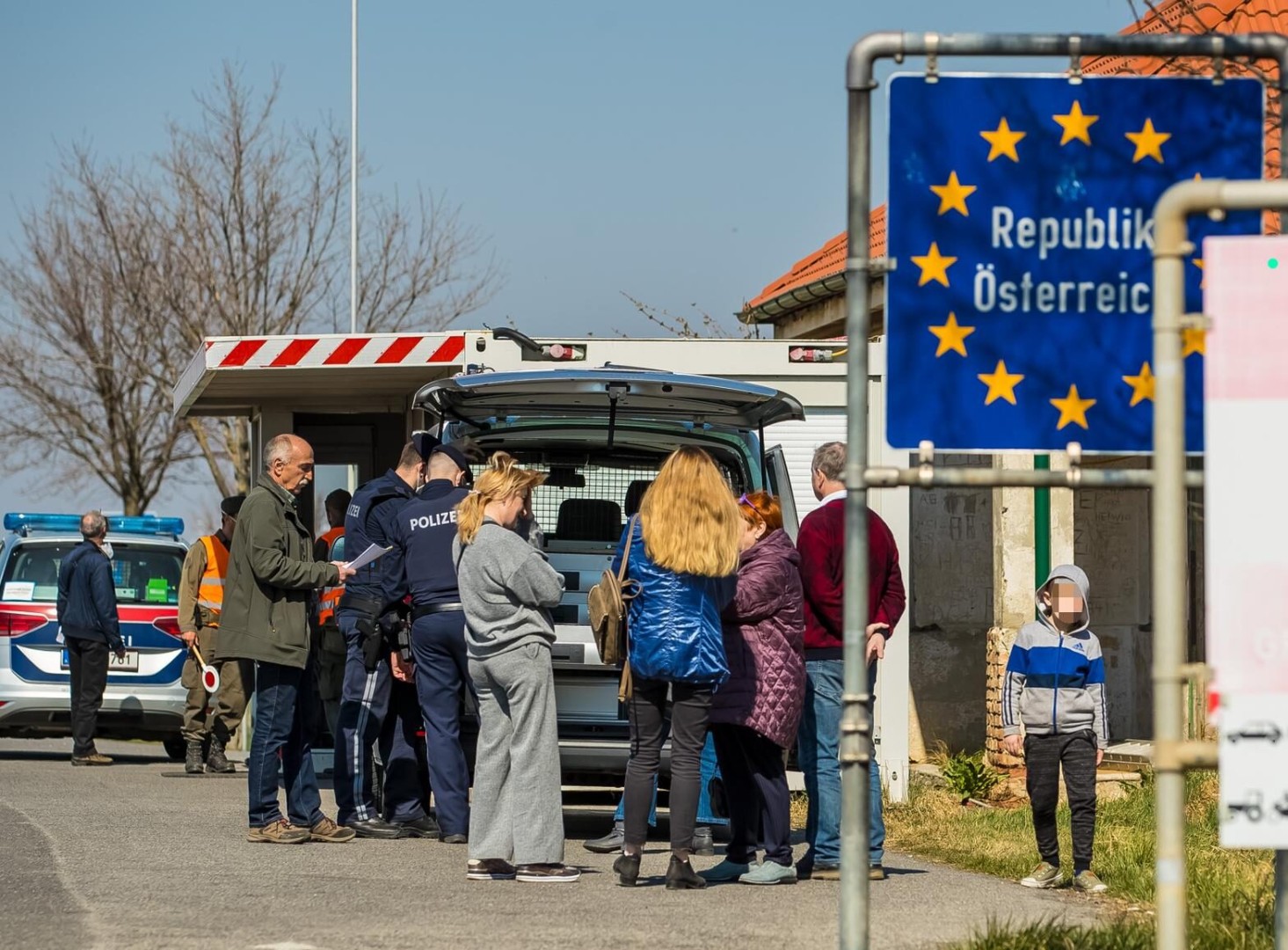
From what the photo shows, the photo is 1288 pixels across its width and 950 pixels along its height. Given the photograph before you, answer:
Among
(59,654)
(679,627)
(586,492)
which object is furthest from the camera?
(59,654)

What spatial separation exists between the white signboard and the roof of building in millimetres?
1442

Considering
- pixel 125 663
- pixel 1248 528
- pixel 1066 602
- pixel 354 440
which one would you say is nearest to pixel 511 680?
pixel 1066 602

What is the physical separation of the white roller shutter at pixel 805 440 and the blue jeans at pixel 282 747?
148 inches

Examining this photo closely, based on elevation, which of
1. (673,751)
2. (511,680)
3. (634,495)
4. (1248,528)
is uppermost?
(634,495)

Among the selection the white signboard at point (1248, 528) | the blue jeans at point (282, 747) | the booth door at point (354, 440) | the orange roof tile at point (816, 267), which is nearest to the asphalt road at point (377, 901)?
the blue jeans at point (282, 747)

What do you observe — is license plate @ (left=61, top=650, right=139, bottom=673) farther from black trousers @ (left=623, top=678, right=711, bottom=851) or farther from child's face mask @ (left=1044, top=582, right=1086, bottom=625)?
child's face mask @ (left=1044, top=582, right=1086, bottom=625)

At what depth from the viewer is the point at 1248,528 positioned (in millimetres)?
4562

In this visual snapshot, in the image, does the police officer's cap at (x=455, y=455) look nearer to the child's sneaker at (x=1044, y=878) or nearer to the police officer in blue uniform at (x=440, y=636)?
the police officer in blue uniform at (x=440, y=636)

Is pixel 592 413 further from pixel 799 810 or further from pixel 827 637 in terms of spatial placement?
pixel 799 810

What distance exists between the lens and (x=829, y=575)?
889cm

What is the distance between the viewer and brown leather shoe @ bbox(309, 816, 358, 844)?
32.0 ft

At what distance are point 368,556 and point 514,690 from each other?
4.62ft

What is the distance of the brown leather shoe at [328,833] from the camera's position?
9.76m

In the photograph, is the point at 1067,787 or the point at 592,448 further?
the point at 592,448
